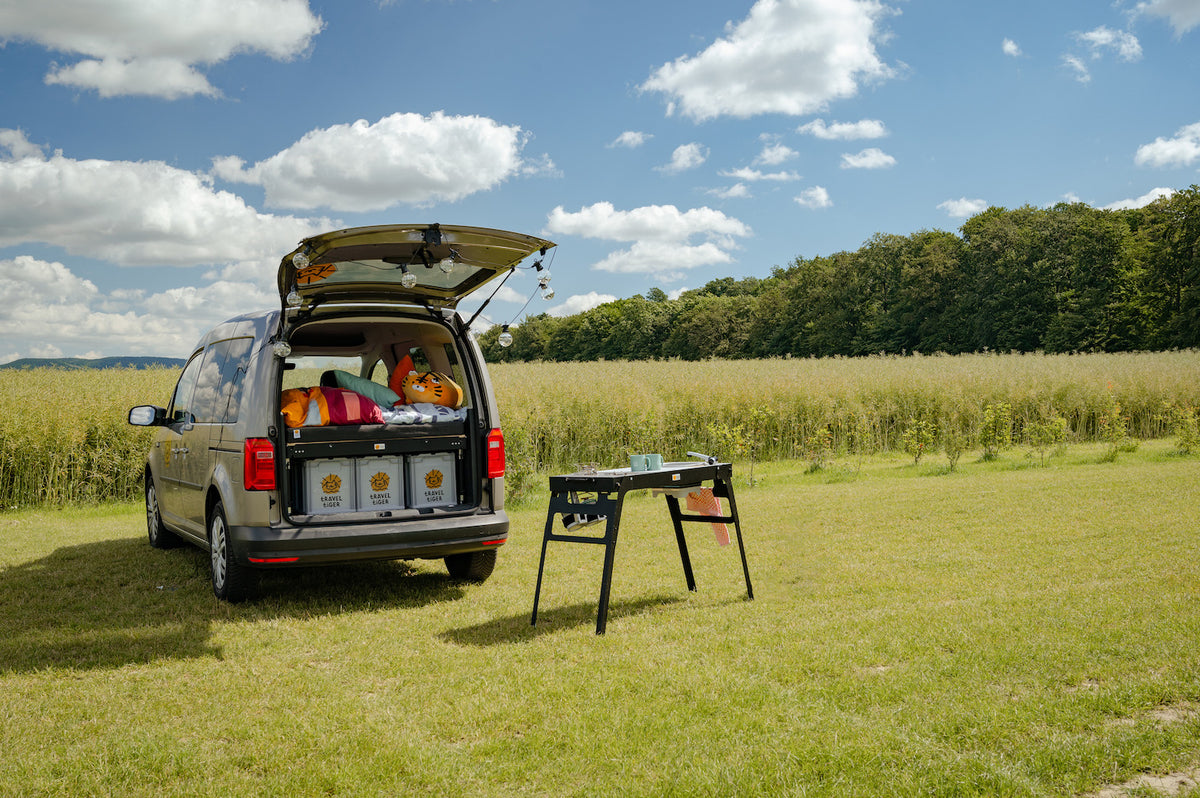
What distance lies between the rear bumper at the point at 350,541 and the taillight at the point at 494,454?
1.43 ft

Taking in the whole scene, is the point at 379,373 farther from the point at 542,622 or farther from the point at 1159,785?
the point at 1159,785

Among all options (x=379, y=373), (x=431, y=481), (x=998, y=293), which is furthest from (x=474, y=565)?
(x=998, y=293)

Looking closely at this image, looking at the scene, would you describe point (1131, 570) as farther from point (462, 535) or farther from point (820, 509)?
point (462, 535)

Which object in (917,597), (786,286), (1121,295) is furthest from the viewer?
(786,286)

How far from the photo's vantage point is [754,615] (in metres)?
5.61

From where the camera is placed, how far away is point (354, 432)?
614 centimetres

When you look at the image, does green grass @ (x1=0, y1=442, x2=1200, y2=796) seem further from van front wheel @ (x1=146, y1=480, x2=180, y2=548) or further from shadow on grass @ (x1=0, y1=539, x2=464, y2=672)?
van front wheel @ (x1=146, y1=480, x2=180, y2=548)

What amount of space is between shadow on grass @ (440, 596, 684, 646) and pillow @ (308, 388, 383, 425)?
5.69 ft

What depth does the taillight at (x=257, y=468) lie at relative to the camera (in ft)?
19.2

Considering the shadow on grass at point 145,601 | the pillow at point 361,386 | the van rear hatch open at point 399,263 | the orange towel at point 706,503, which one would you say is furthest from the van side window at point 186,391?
the orange towel at point 706,503

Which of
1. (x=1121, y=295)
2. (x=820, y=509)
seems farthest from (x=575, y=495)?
(x=1121, y=295)

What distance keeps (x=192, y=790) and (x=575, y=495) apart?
9.23 ft

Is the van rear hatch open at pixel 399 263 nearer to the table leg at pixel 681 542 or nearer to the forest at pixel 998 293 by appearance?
the table leg at pixel 681 542

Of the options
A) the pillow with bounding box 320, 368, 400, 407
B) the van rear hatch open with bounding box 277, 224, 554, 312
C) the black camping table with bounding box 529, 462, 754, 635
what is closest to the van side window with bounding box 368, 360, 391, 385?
the pillow with bounding box 320, 368, 400, 407
